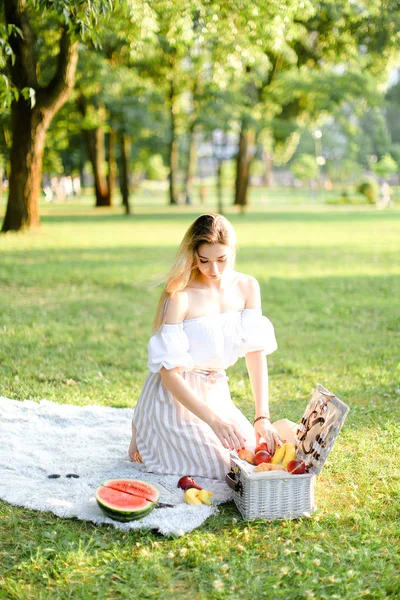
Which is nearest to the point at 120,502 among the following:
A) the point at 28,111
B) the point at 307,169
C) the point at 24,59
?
the point at 24,59

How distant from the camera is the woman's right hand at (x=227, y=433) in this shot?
3803 millimetres

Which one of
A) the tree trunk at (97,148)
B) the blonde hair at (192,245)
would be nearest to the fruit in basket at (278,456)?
the blonde hair at (192,245)

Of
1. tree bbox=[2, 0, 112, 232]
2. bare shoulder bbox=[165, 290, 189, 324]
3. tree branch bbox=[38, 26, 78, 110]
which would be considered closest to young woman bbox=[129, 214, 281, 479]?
bare shoulder bbox=[165, 290, 189, 324]

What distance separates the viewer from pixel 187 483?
157 inches

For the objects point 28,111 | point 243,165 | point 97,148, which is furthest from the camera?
point 243,165

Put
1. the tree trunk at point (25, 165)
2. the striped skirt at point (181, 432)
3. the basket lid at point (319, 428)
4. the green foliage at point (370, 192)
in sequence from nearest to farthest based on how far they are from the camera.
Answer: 1. the basket lid at point (319, 428)
2. the striped skirt at point (181, 432)
3. the tree trunk at point (25, 165)
4. the green foliage at point (370, 192)

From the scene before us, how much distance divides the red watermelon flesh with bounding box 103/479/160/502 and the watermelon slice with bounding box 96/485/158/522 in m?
0.03

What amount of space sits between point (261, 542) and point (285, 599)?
477 millimetres

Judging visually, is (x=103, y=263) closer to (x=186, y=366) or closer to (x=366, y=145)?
(x=186, y=366)

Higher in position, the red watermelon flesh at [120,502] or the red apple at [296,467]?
Answer: the red apple at [296,467]

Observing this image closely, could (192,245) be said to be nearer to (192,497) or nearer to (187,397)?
(187,397)

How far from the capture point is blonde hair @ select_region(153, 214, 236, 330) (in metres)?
4.01

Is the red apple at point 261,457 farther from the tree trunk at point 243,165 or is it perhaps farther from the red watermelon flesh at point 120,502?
the tree trunk at point 243,165

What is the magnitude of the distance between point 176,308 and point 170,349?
9.5 inches
